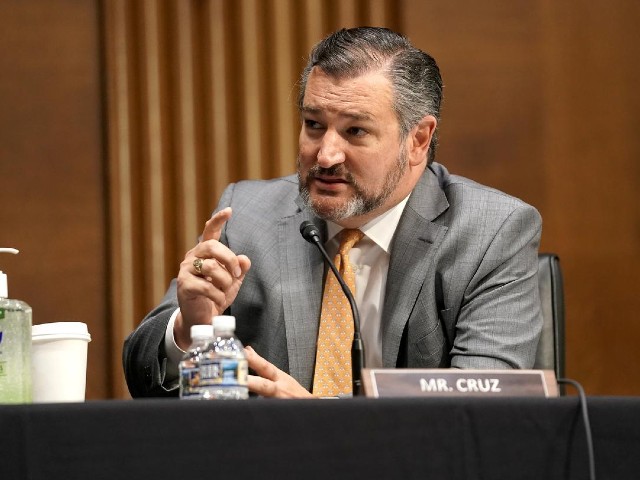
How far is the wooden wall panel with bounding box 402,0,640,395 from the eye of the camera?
10.5 ft

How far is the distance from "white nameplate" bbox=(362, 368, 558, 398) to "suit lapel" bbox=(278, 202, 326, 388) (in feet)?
2.92

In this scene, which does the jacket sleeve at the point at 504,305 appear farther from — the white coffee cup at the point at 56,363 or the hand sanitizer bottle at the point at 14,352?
the hand sanitizer bottle at the point at 14,352

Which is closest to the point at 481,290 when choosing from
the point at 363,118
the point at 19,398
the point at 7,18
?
the point at 363,118

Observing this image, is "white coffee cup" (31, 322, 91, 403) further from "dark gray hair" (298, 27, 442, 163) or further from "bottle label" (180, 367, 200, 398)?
"dark gray hair" (298, 27, 442, 163)

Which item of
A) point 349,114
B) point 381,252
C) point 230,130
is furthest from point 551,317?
point 230,130

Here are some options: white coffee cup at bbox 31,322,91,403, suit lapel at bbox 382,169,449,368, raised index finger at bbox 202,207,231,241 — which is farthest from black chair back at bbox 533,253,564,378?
white coffee cup at bbox 31,322,91,403

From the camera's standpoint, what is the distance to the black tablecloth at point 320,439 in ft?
4.01

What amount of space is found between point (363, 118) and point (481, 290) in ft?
1.51

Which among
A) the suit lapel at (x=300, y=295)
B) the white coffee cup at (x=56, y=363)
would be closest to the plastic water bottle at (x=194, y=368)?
the white coffee cup at (x=56, y=363)

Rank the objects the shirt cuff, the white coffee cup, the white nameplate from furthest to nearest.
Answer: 1. the shirt cuff
2. the white coffee cup
3. the white nameplate

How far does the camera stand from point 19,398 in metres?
1.49

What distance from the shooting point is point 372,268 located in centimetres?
239

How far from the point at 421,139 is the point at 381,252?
0.30m

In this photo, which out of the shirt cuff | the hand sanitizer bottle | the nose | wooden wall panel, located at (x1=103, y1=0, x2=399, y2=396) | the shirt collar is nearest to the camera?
the hand sanitizer bottle
